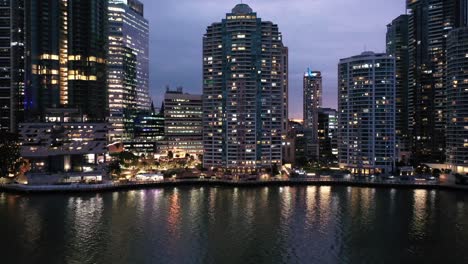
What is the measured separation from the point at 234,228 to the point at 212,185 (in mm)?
40575

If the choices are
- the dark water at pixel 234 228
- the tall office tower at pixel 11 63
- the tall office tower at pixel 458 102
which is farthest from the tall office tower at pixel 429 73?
the tall office tower at pixel 11 63

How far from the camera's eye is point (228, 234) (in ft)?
181

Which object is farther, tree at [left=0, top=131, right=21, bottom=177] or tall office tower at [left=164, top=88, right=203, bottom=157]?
tall office tower at [left=164, top=88, right=203, bottom=157]

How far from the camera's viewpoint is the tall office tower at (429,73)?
Result: 490ft

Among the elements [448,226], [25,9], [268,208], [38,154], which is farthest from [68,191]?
[448,226]

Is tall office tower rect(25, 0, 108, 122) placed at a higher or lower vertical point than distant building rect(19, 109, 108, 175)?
higher

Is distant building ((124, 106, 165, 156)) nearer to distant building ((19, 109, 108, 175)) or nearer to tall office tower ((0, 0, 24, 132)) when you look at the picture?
tall office tower ((0, 0, 24, 132))

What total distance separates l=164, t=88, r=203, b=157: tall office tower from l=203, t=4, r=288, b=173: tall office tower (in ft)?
118

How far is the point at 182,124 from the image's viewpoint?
152m

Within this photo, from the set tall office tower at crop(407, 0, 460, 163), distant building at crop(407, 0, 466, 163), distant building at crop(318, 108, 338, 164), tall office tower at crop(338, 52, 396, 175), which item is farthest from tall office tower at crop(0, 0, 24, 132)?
A: tall office tower at crop(407, 0, 460, 163)

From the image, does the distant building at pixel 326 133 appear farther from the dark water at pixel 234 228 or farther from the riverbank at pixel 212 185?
the dark water at pixel 234 228

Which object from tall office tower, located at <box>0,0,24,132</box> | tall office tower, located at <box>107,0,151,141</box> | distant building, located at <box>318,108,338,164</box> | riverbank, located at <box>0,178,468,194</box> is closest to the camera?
riverbank, located at <box>0,178,468,194</box>

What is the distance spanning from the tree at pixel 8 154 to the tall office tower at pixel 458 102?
95.6 m

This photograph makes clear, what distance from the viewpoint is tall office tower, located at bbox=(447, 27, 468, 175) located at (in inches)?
4090
